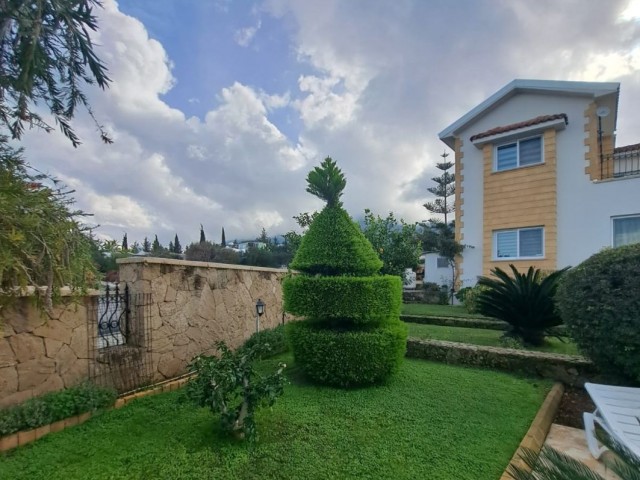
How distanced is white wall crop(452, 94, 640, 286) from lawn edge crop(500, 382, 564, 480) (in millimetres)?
7804

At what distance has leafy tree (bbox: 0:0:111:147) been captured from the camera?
3855 mm

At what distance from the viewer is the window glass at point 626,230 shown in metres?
9.72

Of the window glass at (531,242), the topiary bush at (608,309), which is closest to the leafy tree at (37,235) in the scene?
the topiary bush at (608,309)

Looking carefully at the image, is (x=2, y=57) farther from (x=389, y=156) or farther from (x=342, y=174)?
(x=389, y=156)

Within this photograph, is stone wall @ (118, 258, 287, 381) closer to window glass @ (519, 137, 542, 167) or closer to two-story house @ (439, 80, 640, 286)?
two-story house @ (439, 80, 640, 286)

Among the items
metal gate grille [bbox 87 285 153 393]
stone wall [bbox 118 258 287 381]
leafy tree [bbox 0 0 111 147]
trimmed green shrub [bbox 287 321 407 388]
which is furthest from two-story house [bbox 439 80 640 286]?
leafy tree [bbox 0 0 111 147]

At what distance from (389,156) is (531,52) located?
469 centimetres

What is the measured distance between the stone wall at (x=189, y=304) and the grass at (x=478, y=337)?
3.72m

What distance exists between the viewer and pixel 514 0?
7.30 m

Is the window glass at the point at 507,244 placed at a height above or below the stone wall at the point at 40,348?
above

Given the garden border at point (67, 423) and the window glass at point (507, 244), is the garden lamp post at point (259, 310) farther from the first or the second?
the window glass at point (507, 244)

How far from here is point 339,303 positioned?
4578 millimetres

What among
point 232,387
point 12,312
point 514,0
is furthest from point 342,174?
point 514,0

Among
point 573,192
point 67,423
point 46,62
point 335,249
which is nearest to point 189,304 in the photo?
point 67,423
